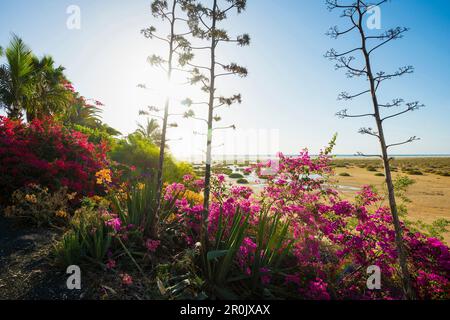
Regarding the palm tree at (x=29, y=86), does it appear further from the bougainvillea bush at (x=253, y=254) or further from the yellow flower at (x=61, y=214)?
the bougainvillea bush at (x=253, y=254)

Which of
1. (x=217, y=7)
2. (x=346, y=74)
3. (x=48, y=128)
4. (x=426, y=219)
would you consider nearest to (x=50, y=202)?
(x=48, y=128)

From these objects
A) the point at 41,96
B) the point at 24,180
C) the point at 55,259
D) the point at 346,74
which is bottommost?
the point at 55,259

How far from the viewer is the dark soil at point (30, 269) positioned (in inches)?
109

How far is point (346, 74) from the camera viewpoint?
11.9 ft

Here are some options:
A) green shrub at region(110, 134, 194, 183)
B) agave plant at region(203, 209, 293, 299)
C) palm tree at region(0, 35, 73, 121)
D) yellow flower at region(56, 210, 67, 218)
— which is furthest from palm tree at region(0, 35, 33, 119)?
agave plant at region(203, 209, 293, 299)

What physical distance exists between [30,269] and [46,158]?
443 cm

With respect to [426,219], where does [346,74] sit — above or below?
above

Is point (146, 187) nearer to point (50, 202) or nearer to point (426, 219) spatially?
point (50, 202)

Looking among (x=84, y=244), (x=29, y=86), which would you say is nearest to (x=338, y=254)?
(x=84, y=244)

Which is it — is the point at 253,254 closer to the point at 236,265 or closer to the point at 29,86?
the point at 236,265

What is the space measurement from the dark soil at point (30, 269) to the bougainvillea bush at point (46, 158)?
1.75 meters

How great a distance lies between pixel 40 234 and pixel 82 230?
1275 millimetres

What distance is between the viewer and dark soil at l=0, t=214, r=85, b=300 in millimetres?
2762
